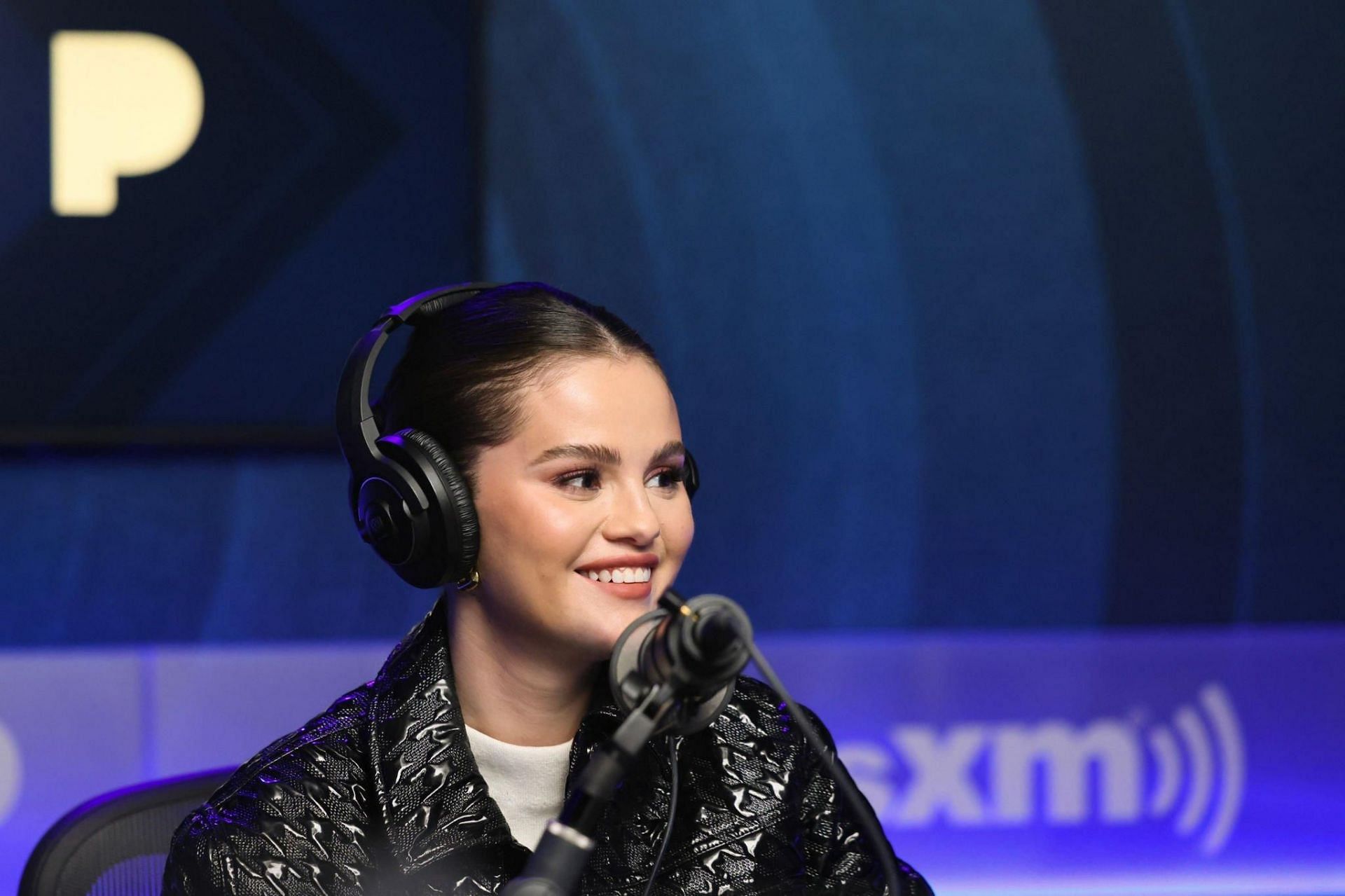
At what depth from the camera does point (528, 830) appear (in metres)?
1.18

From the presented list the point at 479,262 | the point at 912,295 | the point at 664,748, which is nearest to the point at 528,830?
the point at 664,748

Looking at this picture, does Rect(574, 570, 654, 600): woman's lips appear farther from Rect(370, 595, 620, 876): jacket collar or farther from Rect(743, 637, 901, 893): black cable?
Rect(743, 637, 901, 893): black cable

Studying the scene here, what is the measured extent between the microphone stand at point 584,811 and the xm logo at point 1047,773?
1.96m

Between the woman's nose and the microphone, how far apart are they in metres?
0.30

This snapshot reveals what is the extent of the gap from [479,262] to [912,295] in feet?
2.67

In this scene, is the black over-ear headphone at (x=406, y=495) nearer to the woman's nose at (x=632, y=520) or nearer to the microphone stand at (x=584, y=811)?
the woman's nose at (x=632, y=520)

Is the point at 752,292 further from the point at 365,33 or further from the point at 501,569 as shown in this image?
the point at 501,569

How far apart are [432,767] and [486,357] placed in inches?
14.2

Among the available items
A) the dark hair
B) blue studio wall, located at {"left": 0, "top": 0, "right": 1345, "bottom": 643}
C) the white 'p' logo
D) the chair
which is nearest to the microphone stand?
the dark hair

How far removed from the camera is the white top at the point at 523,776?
119 centimetres

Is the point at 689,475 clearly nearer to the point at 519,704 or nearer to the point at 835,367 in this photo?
the point at 519,704

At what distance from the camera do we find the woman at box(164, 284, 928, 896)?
1.13 metres

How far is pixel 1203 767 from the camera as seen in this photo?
9.05ft

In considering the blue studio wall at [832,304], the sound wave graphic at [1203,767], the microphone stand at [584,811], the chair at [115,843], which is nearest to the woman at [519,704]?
the chair at [115,843]
